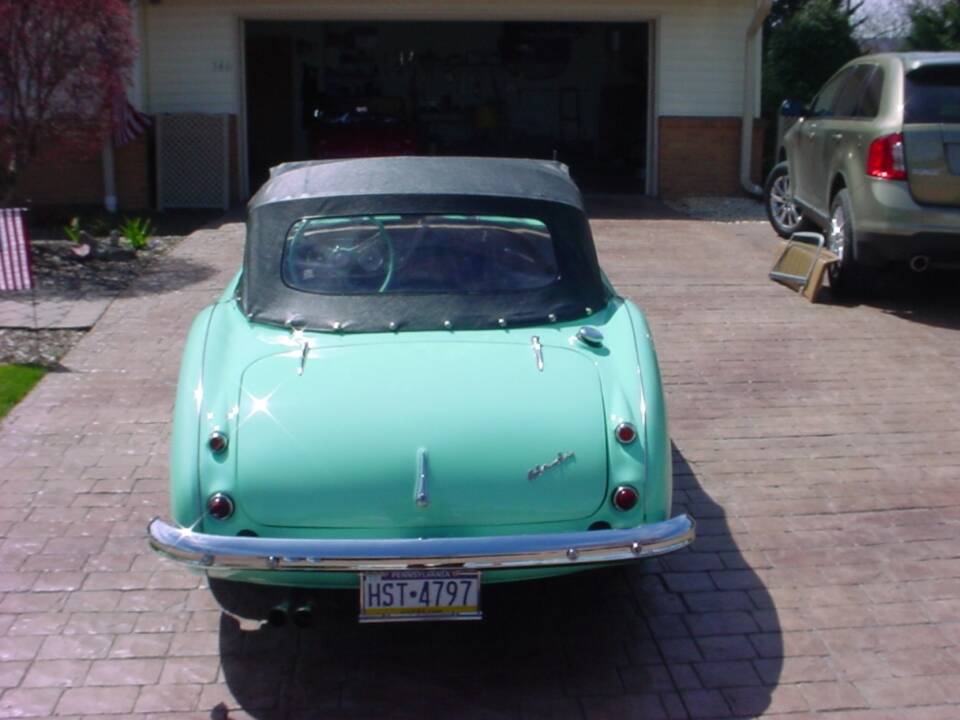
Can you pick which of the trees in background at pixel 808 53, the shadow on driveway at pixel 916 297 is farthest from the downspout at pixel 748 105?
the trees in background at pixel 808 53

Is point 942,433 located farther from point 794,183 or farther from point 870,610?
point 794,183

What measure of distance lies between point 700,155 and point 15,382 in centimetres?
1081

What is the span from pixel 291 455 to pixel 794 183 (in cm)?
857

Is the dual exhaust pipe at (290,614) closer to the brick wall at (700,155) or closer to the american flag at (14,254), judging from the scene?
the american flag at (14,254)

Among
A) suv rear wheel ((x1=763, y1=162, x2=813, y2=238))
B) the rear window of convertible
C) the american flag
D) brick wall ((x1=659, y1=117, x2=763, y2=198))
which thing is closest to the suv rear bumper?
suv rear wheel ((x1=763, y1=162, x2=813, y2=238))

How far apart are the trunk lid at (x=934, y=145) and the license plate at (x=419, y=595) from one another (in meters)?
6.17

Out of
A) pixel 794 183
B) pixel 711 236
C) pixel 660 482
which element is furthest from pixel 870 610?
pixel 711 236

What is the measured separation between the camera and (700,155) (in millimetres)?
16469

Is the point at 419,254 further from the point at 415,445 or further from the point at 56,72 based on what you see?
the point at 56,72

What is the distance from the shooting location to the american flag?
8.64 m

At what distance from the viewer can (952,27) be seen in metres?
27.2

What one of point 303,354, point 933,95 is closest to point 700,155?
point 933,95

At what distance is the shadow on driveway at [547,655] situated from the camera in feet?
14.1

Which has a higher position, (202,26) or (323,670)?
(202,26)
